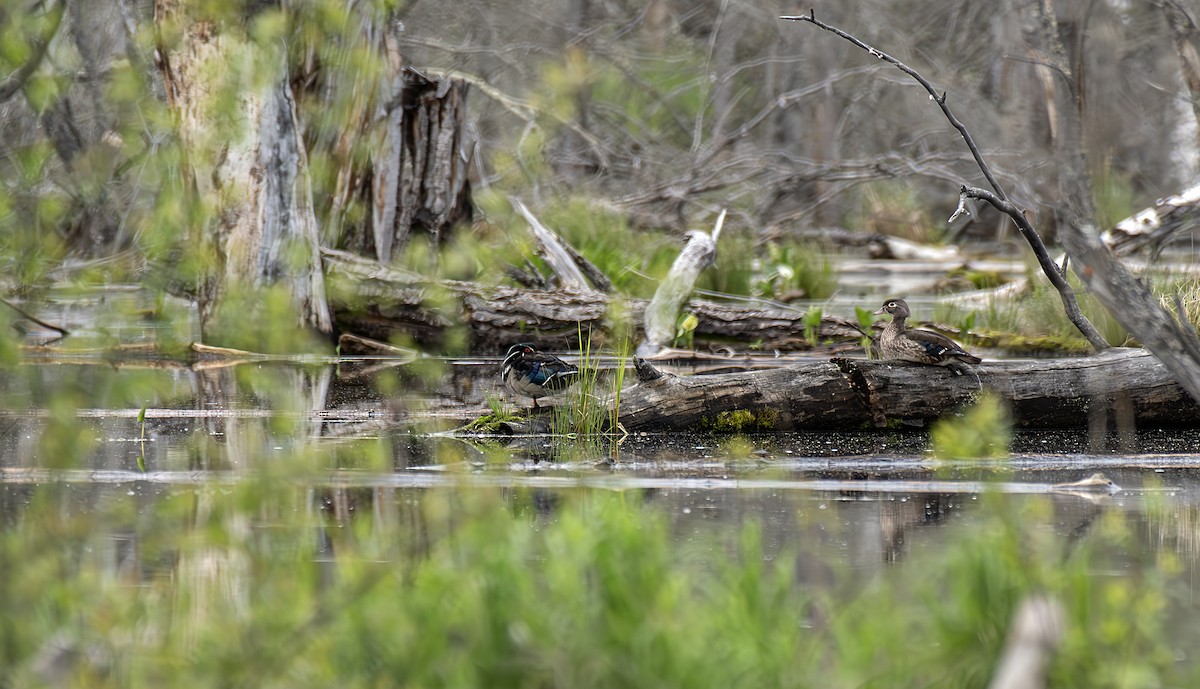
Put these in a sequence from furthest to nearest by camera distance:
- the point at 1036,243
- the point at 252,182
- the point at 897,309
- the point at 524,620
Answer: the point at 252,182, the point at 897,309, the point at 1036,243, the point at 524,620

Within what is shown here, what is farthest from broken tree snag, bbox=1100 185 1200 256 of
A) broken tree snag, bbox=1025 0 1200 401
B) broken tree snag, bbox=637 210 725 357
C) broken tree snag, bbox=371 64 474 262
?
broken tree snag, bbox=1025 0 1200 401

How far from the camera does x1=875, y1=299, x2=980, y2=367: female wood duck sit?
7.16 meters

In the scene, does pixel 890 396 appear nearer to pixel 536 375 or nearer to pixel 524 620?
pixel 536 375

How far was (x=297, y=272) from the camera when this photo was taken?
10.9m

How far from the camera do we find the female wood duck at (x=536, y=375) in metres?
7.50

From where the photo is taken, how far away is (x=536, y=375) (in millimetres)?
7520

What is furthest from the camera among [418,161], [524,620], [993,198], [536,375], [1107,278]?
[418,161]

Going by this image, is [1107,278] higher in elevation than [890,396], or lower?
higher

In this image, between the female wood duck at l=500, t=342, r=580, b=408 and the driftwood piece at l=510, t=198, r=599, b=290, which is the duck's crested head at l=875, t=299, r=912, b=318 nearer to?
the female wood duck at l=500, t=342, r=580, b=408

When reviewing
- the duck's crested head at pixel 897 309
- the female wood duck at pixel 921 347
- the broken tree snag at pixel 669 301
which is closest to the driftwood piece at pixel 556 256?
the broken tree snag at pixel 669 301

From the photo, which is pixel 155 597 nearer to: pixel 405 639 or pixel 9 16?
pixel 405 639

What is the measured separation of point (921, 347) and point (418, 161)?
6745mm

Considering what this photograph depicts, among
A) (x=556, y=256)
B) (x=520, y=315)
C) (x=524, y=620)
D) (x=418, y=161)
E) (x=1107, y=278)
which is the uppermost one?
(x=418, y=161)

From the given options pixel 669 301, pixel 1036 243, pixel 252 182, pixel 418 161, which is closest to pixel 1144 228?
pixel 669 301
